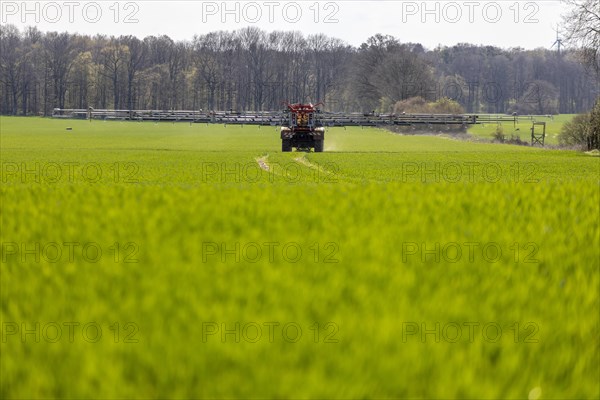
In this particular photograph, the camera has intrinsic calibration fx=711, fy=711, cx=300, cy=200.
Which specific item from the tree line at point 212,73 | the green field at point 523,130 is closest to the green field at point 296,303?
the green field at point 523,130

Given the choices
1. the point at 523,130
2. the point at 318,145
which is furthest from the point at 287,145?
the point at 523,130

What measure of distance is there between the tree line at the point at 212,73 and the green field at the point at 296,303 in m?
119

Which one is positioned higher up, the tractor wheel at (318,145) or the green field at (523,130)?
the green field at (523,130)

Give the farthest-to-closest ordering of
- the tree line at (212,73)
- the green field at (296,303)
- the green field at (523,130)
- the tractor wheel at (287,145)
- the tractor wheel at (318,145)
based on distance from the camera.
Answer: the tree line at (212,73)
the green field at (523,130)
the tractor wheel at (287,145)
the tractor wheel at (318,145)
the green field at (296,303)

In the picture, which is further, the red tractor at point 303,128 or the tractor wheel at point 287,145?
the tractor wheel at point 287,145

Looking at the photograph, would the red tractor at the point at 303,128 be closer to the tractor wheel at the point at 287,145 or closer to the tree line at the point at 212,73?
the tractor wheel at the point at 287,145

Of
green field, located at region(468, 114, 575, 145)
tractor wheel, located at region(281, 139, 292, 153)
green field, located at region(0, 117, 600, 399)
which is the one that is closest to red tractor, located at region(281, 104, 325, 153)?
tractor wheel, located at region(281, 139, 292, 153)

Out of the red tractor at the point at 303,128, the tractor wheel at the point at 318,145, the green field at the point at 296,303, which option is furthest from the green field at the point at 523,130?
the green field at the point at 296,303

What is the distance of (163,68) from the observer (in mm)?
141625

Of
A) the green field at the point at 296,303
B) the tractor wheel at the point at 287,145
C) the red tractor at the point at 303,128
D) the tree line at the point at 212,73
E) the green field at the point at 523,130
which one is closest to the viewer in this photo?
the green field at the point at 296,303

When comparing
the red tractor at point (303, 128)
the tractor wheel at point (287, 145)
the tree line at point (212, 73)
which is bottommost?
the tractor wheel at point (287, 145)

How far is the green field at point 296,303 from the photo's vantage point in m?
2.57

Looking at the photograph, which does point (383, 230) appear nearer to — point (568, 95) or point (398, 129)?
point (398, 129)

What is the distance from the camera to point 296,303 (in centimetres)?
335
